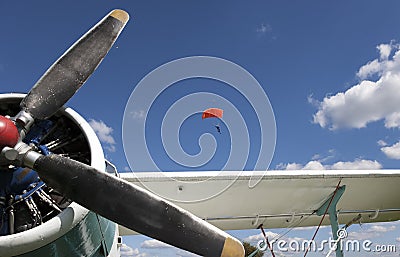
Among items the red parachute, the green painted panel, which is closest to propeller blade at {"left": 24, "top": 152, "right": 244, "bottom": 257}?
the green painted panel

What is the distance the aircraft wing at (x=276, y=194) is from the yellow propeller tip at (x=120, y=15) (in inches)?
86.8

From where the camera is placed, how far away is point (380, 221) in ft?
29.0

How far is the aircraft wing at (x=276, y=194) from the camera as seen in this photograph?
6281 mm

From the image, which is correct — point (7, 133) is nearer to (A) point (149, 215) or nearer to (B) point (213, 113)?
(A) point (149, 215)

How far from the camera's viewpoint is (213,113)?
16.8 feet

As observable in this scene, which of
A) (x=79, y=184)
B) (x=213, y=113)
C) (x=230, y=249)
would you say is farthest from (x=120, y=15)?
(x=230, y=249)

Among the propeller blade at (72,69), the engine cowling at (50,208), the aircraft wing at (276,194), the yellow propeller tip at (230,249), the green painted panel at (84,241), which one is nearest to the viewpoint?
the yellow propeller tip at (230,249)

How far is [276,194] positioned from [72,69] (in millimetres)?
4179

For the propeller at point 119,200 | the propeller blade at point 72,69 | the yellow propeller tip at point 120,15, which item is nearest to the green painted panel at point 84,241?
the propeller at point 119,200

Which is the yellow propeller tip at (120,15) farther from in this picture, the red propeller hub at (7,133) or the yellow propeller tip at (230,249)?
the yellow propeller tip at (230,249)

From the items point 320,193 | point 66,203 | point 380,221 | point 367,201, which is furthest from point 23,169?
point 380,221

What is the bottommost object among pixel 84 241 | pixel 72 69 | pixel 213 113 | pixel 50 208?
pixel 84 241

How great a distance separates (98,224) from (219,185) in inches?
106

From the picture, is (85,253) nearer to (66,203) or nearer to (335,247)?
(66,203)
